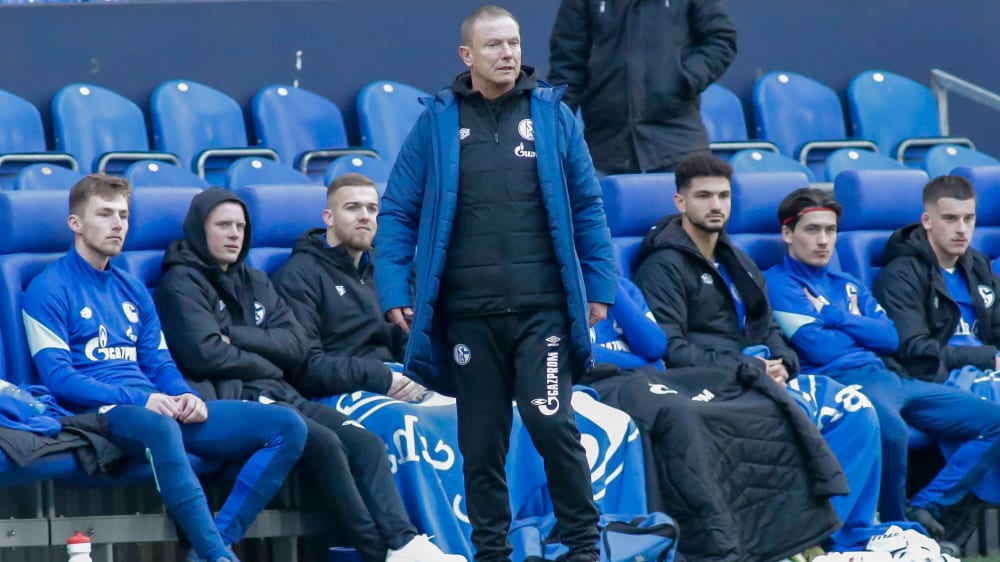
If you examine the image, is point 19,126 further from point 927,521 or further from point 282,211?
point 927,521

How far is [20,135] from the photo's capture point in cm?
817

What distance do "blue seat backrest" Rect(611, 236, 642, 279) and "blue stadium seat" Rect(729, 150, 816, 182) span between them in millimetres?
1595

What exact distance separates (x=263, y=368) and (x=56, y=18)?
3.07 m

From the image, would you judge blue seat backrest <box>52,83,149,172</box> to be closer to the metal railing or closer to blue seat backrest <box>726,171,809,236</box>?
blue seat backrest <box>726,171,809,236</box>

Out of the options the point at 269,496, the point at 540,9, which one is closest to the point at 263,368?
the point at 269,496

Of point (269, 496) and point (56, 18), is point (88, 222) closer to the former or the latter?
point (269, 496)

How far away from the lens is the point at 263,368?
639cm

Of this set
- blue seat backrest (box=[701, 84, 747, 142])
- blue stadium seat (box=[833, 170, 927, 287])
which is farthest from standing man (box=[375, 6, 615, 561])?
blue seat backrest (box=[701, 84, 747, 142])

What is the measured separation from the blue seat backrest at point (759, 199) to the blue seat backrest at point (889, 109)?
7.59 feet

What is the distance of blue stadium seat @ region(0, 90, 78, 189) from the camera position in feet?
26.2

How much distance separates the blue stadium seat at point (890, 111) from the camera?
9992 millimetres

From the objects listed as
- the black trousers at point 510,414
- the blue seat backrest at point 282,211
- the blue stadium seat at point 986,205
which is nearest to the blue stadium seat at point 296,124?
the blue seat backrest at point 282,211

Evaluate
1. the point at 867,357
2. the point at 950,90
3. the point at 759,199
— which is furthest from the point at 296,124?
the point at 950,90

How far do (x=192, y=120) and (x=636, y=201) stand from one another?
2.37 m
